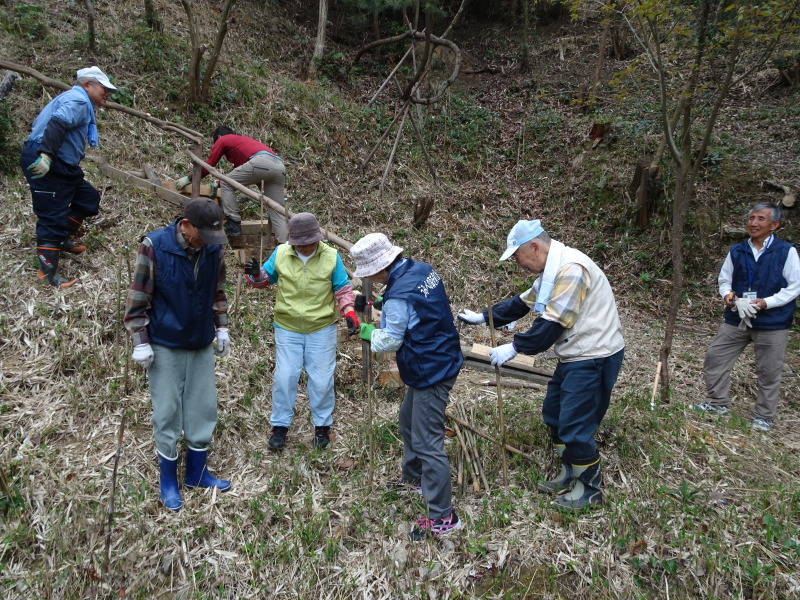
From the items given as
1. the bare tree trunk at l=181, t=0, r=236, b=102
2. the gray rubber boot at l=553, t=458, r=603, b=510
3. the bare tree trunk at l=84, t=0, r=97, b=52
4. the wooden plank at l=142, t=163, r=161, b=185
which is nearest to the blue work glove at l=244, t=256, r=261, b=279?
the gray rubber boot at l=553, t=458, r=603, b=510

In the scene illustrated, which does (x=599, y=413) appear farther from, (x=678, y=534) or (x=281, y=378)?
(x=281, y=378)

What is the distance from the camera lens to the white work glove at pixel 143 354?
10.3 ft

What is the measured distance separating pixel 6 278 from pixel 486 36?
51.0 ft

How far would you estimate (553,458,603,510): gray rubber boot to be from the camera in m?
3.49

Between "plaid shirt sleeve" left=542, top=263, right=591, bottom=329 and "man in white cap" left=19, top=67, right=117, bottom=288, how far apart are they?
15.0ft

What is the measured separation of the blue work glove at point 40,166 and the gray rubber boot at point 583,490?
5.06m

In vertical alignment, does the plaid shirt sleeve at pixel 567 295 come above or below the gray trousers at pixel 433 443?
above

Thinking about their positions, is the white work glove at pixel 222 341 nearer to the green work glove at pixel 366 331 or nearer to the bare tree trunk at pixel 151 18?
the green work glove at pixel 366 331

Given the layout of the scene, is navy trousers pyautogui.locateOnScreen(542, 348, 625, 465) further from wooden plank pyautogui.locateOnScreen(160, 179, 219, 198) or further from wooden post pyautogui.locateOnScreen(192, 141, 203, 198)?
wooden plank pyautogui.locateOnScreen(160, 179, 219, 198)

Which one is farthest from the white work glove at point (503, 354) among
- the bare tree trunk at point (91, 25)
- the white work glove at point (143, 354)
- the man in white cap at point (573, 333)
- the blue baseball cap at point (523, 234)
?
the bare tree trunk at point (91, 25)

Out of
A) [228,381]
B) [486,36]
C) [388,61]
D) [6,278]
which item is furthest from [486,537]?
[486,36]

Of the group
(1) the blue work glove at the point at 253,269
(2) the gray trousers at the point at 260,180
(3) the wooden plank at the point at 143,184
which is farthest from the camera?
(3) the wooden plank at the point at 143,184

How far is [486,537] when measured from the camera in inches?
131

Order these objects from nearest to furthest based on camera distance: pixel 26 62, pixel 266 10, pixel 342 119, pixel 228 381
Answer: pixel 228 381 < pixel 26 62 < pixel 342 119 < pixel 266 10
